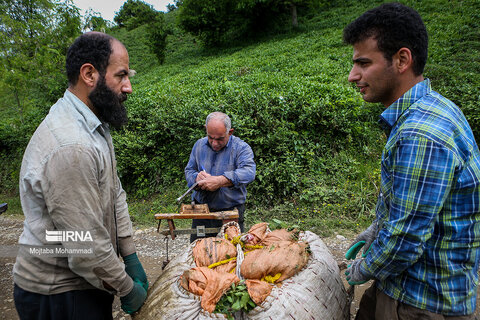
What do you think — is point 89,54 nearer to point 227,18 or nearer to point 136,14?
point 227,18

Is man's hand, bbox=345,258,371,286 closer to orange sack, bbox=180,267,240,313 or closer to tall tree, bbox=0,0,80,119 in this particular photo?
orange sack, bbox=180,267,240,313

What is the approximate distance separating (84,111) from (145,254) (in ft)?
12.1

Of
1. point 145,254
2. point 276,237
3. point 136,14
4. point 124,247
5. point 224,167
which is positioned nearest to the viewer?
point 124,247

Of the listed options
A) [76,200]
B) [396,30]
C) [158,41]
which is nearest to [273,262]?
[76,200]

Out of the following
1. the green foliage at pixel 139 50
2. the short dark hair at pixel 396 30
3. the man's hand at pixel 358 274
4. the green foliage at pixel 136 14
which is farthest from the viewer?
the green foliage at pixel 136 14

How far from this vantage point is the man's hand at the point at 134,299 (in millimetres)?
1865

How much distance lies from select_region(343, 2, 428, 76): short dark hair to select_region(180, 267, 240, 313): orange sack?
59.3 inches

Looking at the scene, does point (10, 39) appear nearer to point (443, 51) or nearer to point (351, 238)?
point (351, 238)

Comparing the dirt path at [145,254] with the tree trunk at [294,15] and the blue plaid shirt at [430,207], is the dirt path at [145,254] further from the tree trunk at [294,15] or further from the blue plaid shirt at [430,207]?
the tree trunk at [294,15]

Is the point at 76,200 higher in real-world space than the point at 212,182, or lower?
higher

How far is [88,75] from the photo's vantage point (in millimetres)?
1719

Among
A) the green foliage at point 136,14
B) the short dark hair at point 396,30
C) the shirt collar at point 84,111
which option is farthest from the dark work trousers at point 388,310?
the green foliage at point 136,14

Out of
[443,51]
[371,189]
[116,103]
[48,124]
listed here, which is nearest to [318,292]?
[116,103]

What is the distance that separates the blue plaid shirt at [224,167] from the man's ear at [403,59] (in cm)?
203
